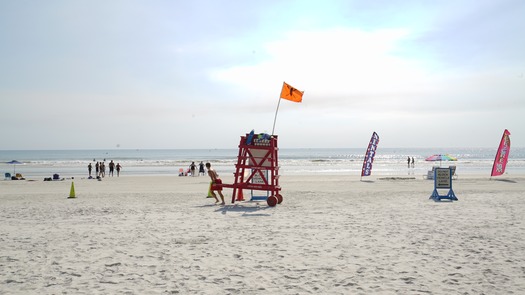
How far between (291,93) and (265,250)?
348 inches

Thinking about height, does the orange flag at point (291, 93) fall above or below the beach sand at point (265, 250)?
above

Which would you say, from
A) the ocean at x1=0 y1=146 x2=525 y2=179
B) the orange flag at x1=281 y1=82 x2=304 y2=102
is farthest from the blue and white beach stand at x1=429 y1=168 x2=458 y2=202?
the ocean at x1=0 y1=146 x2=525 y2=179

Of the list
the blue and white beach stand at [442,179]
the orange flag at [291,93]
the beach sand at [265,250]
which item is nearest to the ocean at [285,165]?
the blue and white beach stand at [442,179]

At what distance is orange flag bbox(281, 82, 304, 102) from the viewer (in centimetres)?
1552

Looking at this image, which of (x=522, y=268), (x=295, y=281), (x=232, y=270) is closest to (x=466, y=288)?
(x=522, y=268)

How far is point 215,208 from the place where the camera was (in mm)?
13805

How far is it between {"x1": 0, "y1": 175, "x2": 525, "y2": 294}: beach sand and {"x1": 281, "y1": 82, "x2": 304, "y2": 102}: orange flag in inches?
161

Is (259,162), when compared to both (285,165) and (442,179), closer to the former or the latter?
(442,179)

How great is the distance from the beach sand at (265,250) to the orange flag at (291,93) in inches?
161

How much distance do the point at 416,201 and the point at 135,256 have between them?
35.8ft

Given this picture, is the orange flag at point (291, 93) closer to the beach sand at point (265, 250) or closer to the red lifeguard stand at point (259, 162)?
the red lifeguard stand at point (259, 162)

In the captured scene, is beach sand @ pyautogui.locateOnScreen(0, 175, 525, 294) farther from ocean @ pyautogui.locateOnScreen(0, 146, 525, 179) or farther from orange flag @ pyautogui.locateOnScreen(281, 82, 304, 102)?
ocean @ pyautogui.locateOnScreen(0, 146, 525, 179)

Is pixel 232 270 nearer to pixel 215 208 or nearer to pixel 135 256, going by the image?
pixel 135 256

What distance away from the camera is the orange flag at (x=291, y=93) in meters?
15.5
